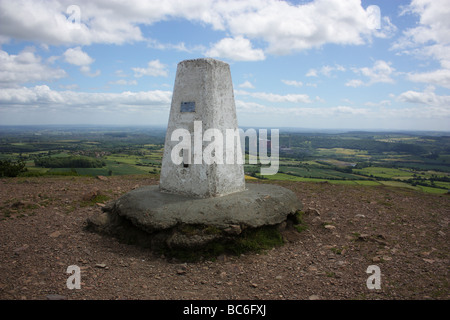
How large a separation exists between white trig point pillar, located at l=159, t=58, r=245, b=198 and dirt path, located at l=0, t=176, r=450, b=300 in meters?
2.21

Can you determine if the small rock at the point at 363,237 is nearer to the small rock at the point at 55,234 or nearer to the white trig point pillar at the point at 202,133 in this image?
the white trig point pillar at the point at 202,133

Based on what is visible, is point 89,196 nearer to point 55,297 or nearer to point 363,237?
point 55,297

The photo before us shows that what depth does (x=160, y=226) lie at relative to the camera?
6.79 metres

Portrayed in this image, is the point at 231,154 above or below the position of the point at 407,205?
above

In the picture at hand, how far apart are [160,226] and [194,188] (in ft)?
5.32

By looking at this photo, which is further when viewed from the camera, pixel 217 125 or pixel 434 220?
pixel 434 220

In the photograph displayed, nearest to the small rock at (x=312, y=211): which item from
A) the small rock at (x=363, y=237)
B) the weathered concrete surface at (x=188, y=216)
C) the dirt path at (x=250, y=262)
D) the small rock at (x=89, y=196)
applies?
the dirt path at (x=250, y=262)

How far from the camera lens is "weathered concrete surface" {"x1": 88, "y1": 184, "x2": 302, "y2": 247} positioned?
6.68 m

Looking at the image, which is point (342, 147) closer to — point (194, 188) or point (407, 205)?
point (407, 205)

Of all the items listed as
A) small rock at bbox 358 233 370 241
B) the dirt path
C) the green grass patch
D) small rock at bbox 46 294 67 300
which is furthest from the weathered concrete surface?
small rock at bbox 46 294 67 300

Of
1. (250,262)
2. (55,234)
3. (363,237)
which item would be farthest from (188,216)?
(363,237)

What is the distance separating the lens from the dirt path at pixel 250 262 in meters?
5.19

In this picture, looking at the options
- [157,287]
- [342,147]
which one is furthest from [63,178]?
[342,147]

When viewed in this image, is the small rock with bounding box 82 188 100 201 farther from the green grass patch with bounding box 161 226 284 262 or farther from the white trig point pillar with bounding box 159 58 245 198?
the green grass patch with bounding box 161 226 284 262
